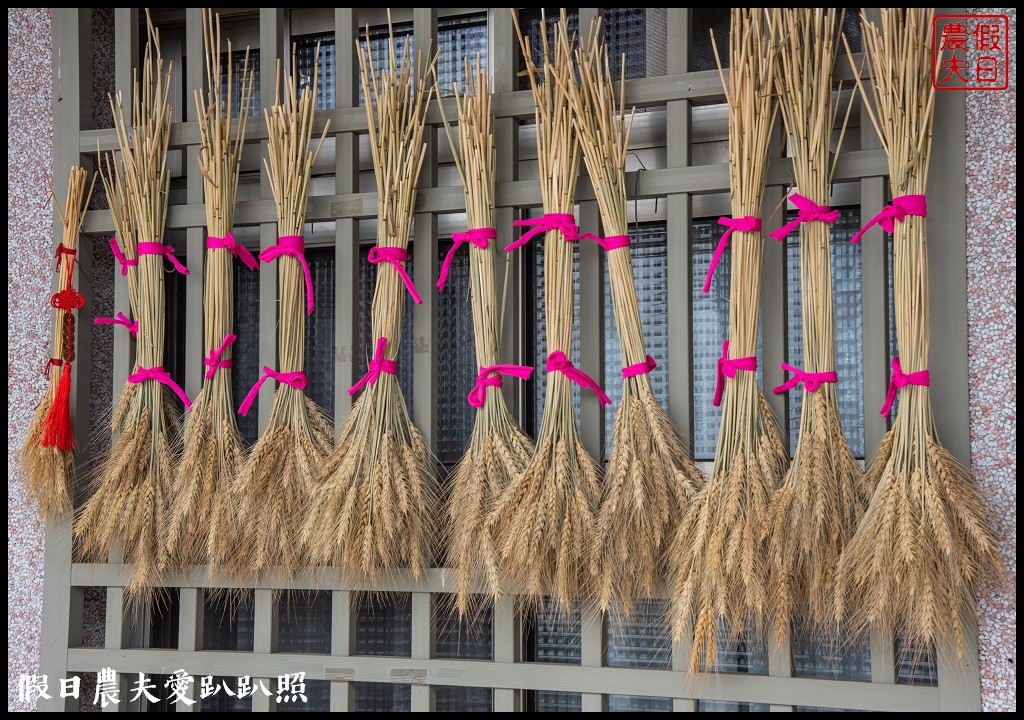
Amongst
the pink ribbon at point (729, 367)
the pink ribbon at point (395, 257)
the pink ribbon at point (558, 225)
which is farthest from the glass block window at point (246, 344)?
the pink ribbon at point (729, 367)

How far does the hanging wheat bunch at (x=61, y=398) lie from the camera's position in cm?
167

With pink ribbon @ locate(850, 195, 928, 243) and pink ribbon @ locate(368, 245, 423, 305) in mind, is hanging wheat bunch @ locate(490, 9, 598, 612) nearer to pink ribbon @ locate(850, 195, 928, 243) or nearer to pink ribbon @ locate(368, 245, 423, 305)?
pink ribbon @ locate(368, 245, 423, 305)

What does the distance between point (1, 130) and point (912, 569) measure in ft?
6.20

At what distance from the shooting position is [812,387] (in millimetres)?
1378

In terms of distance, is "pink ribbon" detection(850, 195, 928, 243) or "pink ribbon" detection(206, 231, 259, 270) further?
"pink ribbon" detection(206, 231, 259, 270)

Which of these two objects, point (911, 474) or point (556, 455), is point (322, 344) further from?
point (911, 474)

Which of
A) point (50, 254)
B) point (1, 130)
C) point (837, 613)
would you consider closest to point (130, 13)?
point (1, 130)

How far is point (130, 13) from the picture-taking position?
1.78m

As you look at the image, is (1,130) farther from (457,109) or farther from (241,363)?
(457,109)

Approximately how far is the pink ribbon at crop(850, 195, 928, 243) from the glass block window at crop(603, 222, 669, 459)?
444mm

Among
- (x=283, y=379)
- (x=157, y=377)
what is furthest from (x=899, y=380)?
(x=157, y=377)

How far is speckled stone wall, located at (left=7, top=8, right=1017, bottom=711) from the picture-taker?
4.42ft

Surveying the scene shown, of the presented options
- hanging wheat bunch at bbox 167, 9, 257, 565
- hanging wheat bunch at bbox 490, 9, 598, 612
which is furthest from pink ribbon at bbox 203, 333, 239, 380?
hanging wheat bunch at bbox 490, 9, 598, 612

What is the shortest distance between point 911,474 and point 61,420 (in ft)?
4.78
